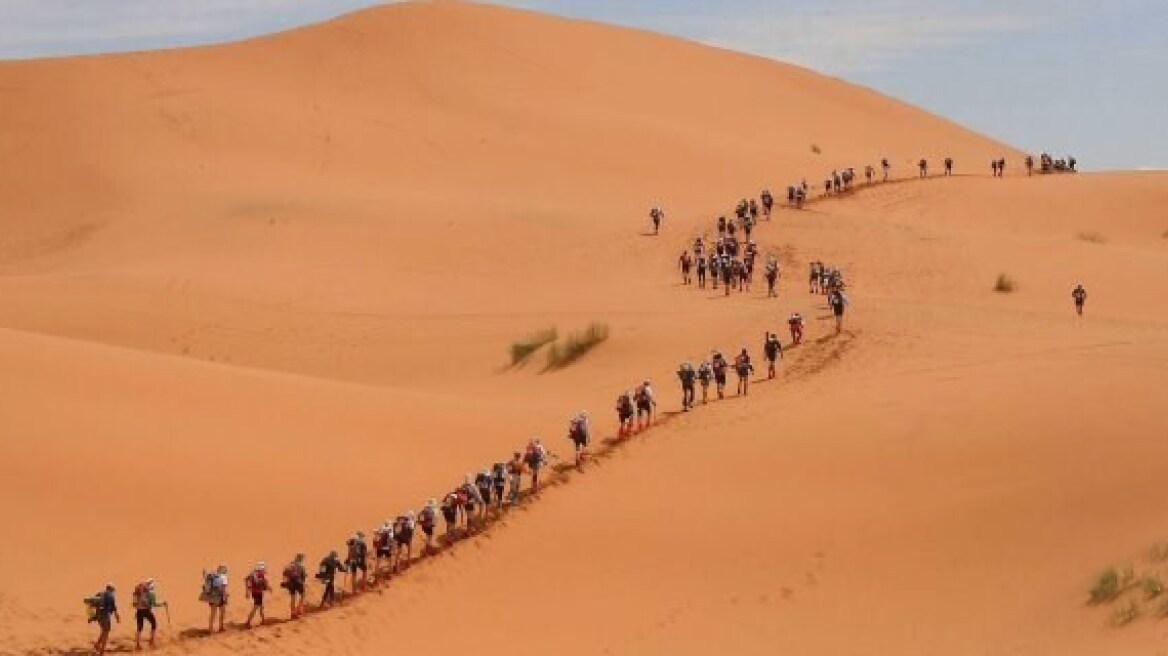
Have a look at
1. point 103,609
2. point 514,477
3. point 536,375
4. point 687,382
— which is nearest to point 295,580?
point 103,609

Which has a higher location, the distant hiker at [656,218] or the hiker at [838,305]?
the distant hiker at [656,218]

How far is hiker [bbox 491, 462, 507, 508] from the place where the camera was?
67.5 feet

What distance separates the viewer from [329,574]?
17.7m

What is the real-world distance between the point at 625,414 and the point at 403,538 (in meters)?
5.54

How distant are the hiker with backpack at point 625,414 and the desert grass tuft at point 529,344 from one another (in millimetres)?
8338

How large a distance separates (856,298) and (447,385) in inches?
313

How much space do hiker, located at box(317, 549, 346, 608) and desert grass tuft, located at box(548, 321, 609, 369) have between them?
13.7 meters

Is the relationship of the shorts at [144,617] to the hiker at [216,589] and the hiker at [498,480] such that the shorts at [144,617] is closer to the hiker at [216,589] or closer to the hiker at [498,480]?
the hiker at [216,589]

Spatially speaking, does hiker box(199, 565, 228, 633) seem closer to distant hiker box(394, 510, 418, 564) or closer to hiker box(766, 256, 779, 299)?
distant hiker box(394, 510, 418, 564)

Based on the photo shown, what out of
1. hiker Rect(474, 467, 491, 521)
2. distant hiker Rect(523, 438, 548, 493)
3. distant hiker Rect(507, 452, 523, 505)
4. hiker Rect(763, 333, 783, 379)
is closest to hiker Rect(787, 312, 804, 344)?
hiker Rect(763, 333, 783, 379)

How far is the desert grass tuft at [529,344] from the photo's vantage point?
32.4 m

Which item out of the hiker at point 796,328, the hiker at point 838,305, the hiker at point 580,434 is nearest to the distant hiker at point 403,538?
the hiker at point 580,434

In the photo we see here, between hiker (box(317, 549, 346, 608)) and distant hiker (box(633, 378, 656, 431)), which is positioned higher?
distant hiker (box(633, 378, 656, 431))

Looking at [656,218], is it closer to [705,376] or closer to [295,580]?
[705,376]
